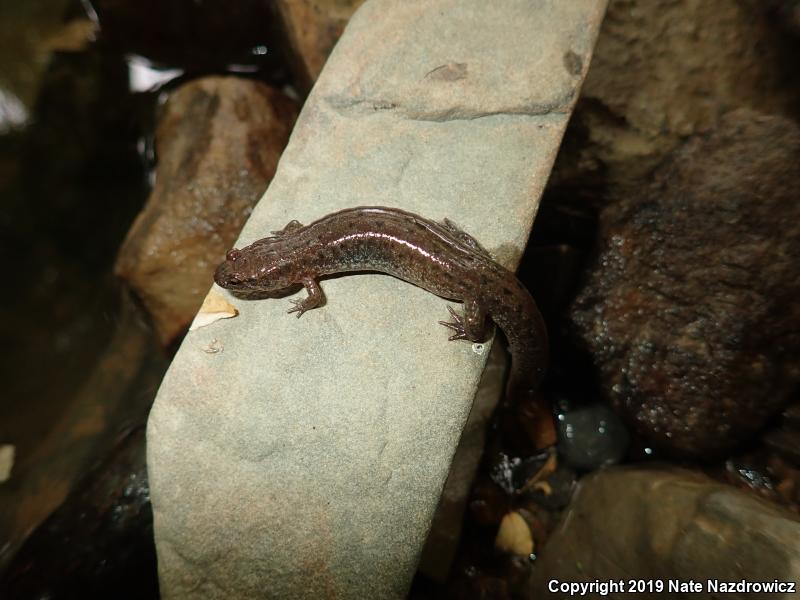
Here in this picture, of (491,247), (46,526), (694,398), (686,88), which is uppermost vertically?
(686,88)

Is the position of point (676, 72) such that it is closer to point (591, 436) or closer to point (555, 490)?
point (591, 436)

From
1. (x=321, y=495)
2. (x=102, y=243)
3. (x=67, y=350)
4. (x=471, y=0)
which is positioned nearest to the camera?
(x=321, y=495)

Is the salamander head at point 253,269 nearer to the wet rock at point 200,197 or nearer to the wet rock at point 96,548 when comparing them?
the wet rock at point 200,197

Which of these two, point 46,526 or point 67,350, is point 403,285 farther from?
point 67,350

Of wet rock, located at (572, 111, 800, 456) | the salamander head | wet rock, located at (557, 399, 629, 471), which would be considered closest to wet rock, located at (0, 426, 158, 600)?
the salamander head

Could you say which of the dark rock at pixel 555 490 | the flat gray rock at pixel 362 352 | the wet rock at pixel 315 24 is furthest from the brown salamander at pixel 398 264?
the wet rock at pixel 315 24

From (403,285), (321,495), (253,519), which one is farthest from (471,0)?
(253,519)
